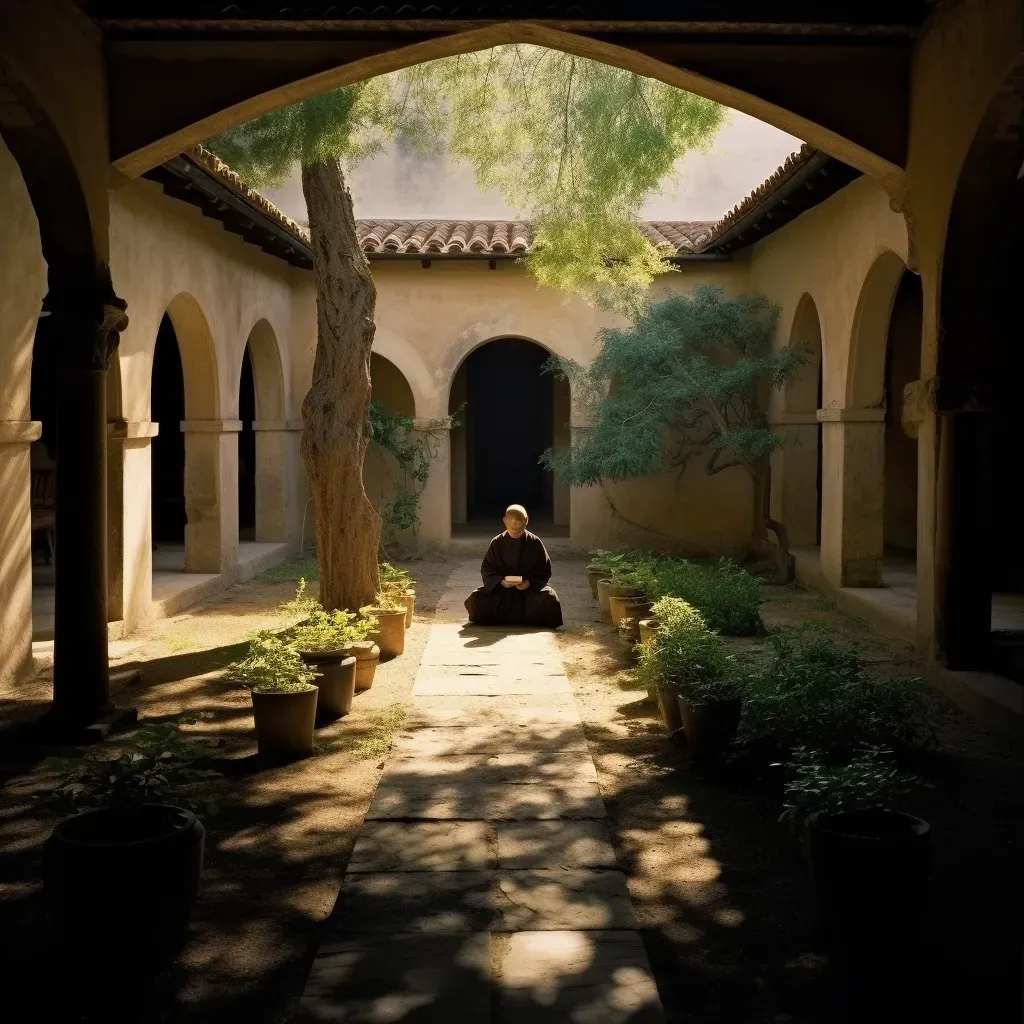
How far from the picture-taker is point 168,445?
58.1 feet

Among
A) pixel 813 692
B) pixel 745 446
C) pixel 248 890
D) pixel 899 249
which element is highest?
pixel 899 249

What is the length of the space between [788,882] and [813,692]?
1.59 meters

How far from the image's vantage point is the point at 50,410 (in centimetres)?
1584

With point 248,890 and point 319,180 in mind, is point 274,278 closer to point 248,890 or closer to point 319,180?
point 319,180

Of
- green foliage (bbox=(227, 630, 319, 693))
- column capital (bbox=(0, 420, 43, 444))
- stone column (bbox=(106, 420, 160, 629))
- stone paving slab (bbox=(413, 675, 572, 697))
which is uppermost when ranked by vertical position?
column capital (bbox=(0, 420, 43, 444))

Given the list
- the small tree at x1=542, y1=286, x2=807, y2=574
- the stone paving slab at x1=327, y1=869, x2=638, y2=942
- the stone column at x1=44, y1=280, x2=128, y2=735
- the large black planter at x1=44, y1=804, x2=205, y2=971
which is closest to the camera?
the large black planter at x1=44, y1=804, x2=205, y2=971

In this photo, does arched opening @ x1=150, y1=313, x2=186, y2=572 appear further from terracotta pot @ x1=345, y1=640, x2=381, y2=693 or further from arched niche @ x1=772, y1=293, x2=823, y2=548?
terracotta pot @ x1=345, y1=640, x2=381, y2=693

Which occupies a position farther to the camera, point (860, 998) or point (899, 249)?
point (899, 249)

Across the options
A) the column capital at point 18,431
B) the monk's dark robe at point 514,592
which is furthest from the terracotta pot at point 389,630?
the column capital at point 18,431

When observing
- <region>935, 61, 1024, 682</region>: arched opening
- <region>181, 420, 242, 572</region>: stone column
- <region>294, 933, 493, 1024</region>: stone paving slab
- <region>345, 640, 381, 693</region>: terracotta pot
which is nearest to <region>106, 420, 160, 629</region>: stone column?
<region>181, 420, 242, 572</region>: stone column

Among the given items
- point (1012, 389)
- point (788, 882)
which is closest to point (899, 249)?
point (1012, 389)

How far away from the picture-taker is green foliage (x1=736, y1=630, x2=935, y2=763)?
5805 millimetres

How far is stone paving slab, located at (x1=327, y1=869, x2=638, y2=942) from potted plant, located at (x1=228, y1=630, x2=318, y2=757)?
1850mm

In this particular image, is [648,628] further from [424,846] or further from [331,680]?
[424,846]
